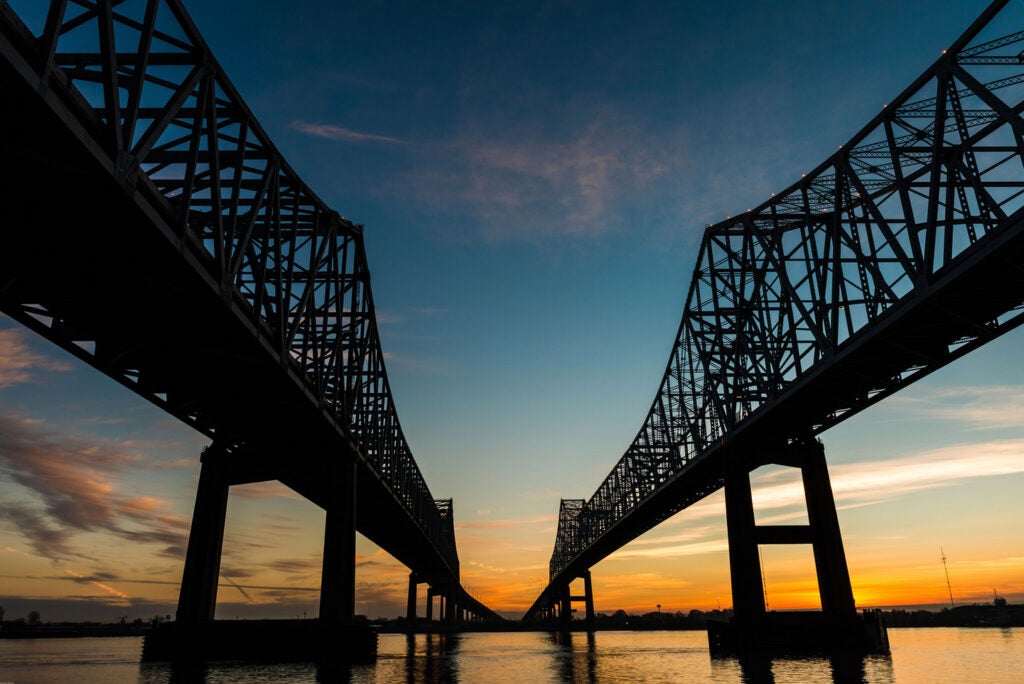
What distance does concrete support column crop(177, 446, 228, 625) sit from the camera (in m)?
38.9

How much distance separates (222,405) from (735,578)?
116ft

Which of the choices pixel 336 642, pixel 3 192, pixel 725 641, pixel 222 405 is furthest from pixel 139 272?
pixel 725 641

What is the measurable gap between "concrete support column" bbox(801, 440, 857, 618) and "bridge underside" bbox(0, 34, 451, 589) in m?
33.6

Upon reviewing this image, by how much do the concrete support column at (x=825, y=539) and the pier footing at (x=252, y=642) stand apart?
32498mm

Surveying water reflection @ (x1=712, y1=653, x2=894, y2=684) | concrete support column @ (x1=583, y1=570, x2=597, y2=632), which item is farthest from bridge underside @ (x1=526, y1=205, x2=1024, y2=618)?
concrete support column @ (x1=583, y1=570, x2=597, y2=632)

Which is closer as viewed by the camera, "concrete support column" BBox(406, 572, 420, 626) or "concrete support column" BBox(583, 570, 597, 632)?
"concrete support column" BBox(406, 572, 420, 626)

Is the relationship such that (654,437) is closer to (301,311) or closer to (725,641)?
(725,641)

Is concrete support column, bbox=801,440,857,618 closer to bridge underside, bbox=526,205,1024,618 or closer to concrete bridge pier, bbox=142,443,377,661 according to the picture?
bridge underside, bbox=526,205,1024,618

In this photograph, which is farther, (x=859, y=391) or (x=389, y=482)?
(x=389, y=482)

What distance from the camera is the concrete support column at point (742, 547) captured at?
1870 inches

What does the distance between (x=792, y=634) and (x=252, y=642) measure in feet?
107

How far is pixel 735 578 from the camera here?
48719 millimetres

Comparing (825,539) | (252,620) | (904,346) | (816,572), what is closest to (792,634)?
(816,572)

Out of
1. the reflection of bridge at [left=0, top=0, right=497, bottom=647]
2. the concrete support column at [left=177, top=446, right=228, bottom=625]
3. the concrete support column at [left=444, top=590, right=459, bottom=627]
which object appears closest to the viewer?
the reflection of bridge at [left=0, top=0, right=497, bottom=647]
